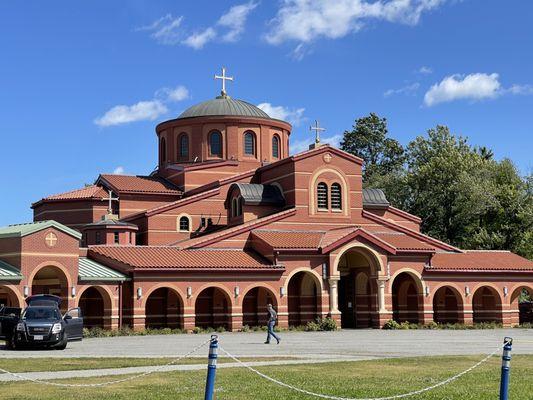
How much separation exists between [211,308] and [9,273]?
13.3 m

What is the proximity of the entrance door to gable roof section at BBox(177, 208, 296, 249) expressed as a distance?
5768 millimetres

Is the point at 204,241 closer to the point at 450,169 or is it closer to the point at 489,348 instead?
the point at 489,348

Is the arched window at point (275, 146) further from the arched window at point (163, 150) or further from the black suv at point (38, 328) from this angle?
the black suv at point (38, 328)

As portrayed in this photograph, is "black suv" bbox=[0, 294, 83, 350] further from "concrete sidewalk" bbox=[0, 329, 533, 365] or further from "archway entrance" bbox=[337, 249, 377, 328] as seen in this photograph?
"archway entrance" bbox=[337, 249, 377, 328]

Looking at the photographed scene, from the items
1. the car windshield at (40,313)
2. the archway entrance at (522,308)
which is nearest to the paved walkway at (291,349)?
the car windshield at (40,313)

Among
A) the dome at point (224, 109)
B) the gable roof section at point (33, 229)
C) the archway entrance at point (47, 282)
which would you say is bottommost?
the archway entrance at point (47, 282)

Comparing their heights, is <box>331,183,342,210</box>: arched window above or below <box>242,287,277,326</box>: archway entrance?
above

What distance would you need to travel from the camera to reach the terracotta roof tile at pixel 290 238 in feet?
160

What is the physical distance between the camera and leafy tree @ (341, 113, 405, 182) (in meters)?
100

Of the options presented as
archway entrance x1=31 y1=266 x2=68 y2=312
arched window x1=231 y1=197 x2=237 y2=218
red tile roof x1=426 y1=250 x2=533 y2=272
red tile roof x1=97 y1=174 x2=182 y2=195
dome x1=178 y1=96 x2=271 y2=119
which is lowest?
archway entrance x1=31 y1=266 x2=68 y2=312

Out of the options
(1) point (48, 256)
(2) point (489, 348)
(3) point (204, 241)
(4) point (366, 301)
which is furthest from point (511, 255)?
(1) point (48, 256)

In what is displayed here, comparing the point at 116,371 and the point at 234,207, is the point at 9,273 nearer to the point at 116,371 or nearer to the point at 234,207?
the point at 234,207

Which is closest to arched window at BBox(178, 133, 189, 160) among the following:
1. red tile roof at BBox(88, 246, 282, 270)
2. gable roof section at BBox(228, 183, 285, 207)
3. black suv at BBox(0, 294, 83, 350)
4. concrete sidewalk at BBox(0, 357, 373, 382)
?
gable roof section at BBox(228, 183, 285, 207)

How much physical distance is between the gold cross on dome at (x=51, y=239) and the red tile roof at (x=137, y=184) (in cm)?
1555
